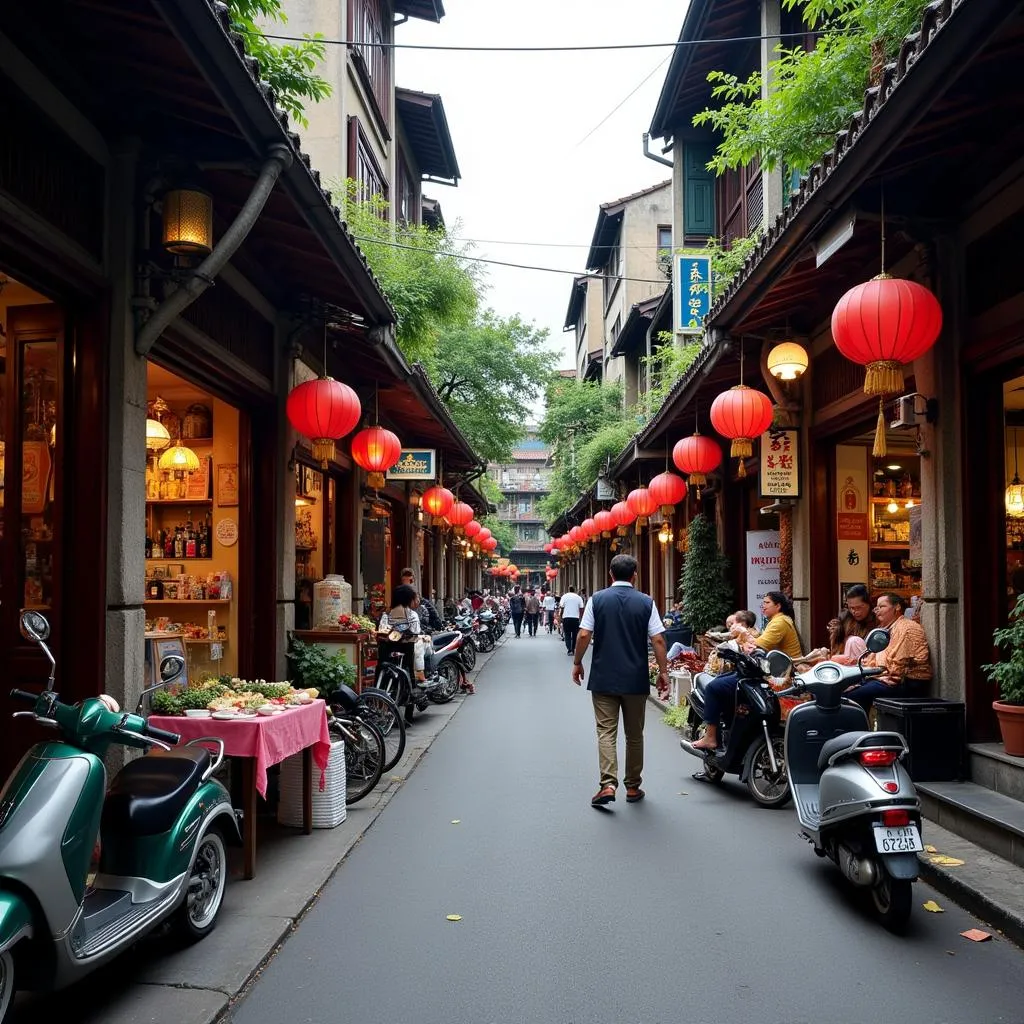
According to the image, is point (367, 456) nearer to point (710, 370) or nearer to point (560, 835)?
point (710, 370)

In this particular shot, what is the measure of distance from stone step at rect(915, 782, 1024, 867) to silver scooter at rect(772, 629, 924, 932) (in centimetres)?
92

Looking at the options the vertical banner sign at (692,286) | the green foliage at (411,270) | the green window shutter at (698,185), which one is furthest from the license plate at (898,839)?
the green window shutter at (698,185)

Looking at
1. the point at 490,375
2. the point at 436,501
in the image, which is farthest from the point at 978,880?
the point at 490,375

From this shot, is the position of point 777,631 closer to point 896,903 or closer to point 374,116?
point 896,903

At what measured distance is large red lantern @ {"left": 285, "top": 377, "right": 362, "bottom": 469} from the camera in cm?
892

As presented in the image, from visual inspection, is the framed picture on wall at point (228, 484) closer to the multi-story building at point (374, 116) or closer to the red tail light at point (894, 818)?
the multi-story building at point (374, 116)

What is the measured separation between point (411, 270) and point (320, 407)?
11.8 meters

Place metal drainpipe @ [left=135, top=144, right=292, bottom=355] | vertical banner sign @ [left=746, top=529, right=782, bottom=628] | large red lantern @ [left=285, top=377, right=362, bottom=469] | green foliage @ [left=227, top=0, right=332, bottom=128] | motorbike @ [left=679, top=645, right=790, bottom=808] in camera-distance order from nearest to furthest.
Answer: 1. metal drainpipe @ [left=135, top=144, right=292, bottom=355]
2. green foliage @ [left=227, top=0, right=332, bottom=128]
3. motorbike @ [left=679, top=645, right=790, bottom=808]
4. large red lantern @ [left=285, top=377, right=362, bottom=469]
5. vertical banner sign @ [left=746, top=529, right=782, bottom=628]

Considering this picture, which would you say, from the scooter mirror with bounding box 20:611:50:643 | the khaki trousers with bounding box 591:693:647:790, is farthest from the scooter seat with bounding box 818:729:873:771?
the scooter mirror with bounding box 20:611:50:643

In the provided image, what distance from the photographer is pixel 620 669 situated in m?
8.08

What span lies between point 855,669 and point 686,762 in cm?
425

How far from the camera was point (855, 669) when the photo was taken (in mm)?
6156

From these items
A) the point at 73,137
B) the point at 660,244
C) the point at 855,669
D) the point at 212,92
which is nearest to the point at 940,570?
the point at 855,669

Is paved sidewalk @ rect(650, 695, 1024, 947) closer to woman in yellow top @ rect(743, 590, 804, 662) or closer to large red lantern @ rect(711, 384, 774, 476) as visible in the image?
woman in yellow top @ rect(743, 590, 804, 662)
